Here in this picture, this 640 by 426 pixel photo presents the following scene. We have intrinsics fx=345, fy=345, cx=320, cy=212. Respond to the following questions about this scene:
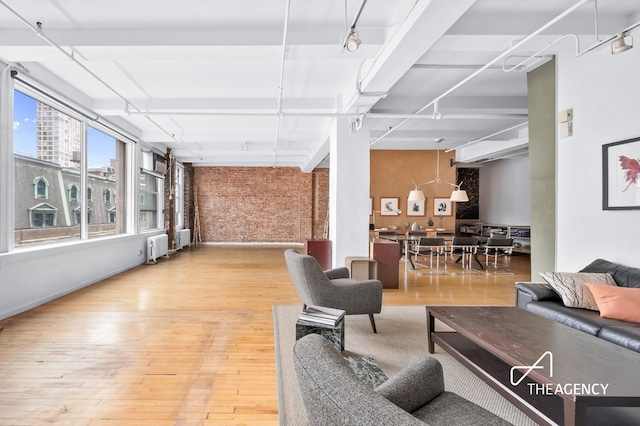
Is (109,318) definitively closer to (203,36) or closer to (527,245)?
(203,36)

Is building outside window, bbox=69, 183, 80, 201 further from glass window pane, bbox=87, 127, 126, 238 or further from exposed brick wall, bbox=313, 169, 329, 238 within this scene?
exposed brick wall, bbox=313, 169, 329, 238

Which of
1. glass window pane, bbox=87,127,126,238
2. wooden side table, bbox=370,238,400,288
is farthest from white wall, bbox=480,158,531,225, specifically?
glass window pane, bbox=87,127,126,238

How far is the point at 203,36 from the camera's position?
3812 millimetres

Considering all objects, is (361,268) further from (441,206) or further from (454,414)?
(441,206)

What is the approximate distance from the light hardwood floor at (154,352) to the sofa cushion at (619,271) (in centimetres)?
150

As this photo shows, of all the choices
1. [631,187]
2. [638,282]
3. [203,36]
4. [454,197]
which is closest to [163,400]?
[203,36]

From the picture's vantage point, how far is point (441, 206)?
11141 mm

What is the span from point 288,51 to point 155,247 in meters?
6.57

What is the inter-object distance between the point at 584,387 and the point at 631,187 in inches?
115

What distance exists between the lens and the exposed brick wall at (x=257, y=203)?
13547mm

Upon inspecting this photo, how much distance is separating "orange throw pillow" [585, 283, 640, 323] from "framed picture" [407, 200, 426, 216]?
26.0 ft

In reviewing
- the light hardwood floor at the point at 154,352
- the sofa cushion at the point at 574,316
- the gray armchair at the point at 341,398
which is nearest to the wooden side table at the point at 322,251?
the light hardwood floor at the point at 154,352

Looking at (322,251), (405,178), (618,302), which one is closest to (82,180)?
(322,251)

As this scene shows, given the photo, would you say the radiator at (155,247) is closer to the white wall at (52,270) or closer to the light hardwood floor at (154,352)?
the white wall at (52,270)
